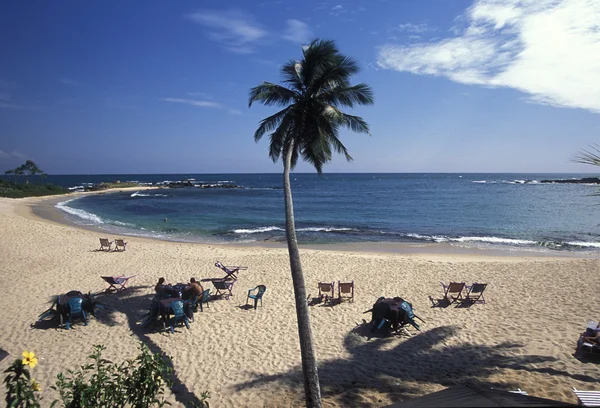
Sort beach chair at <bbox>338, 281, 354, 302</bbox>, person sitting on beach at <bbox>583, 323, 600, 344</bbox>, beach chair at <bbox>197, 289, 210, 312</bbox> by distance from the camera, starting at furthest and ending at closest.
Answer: beach chair at <bbox>338, 281, 354, 302</bbox>, beach chair at <bbox>197, 289, 210, 312</bbox>, person sitting on beach at <bbox>583, 323, 600, 344</bbox>

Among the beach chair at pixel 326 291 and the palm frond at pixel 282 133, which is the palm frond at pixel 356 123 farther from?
the beach chair at pixel 326 291

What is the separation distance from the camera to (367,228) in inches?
1177

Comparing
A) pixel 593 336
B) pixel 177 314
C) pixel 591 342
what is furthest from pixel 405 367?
pixel 177 314

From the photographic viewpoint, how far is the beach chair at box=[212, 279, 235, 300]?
10.9 metres

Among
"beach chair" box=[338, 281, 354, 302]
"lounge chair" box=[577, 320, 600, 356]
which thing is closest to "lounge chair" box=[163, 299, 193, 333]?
"beach chair" box=[338, 281, 354, 302]

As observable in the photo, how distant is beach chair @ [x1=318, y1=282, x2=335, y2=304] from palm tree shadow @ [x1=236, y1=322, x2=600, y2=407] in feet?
8.22

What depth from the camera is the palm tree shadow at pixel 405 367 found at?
245 inches

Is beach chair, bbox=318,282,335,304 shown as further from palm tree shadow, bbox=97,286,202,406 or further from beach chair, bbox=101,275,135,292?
beach chair, bbox=101,275,135,292

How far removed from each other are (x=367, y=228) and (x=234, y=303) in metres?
20.9

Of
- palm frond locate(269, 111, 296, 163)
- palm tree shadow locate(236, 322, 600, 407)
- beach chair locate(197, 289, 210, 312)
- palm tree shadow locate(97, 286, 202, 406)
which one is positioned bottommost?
palm tree shadow locate(236, 322, 600, 407)

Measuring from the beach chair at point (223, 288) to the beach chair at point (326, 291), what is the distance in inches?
118

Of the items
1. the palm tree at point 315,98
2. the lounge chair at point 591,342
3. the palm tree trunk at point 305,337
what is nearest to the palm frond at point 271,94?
the palm tree at point 315,98

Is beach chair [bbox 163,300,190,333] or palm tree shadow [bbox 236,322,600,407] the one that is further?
beach chair [bbox 163,300,190,333]

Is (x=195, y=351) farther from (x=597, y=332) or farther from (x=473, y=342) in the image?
(x=597, y=332)
